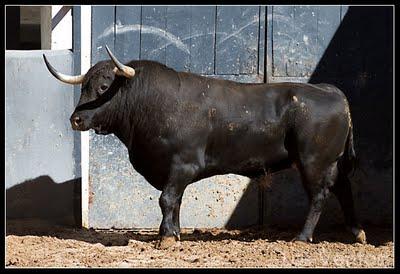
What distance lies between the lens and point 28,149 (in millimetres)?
9156

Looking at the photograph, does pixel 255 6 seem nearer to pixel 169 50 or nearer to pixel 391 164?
pixel 169 50

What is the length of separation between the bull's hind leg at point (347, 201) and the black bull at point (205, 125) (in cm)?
18

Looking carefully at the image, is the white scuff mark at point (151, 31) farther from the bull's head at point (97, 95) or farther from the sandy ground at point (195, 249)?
the sandy ground at point (195, 249)

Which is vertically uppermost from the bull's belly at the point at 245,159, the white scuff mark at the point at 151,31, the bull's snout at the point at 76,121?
the white scuff mark at the point at 151,31

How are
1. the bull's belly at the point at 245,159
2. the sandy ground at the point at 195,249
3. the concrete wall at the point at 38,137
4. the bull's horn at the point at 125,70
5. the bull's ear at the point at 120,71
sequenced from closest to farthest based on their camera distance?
the sandy ground at the point at 195,249, the bull's horn at the point at 125,70, the bull's ear at the point at 120,71, the bull's belly at the point at 245,159, the concrete wall at the point at 38,137

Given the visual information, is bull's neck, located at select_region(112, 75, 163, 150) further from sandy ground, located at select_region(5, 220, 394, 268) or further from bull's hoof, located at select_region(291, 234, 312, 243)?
bull's hoof, located at select_region(291, 234, 312, 243)

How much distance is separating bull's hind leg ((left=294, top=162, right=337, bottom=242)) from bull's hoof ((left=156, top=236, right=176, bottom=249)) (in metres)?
1.08

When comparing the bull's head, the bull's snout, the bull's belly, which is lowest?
the bull's belly

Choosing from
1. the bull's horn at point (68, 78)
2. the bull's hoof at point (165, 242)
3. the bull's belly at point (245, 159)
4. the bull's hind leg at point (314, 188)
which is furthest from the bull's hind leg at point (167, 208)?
the bull's horn at point (68, 78)

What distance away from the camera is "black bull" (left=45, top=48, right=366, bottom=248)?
8.09 metres

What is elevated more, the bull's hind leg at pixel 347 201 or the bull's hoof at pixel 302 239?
the bull's hind leg at pixel 347 201

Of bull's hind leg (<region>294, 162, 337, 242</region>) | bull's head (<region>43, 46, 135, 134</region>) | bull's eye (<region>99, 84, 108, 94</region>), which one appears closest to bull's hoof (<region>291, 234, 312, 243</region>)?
bull's hind leg (<region>294, 162, 337, 242</region>)

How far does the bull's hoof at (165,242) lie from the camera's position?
26.5 ft

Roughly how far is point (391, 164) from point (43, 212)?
10.9 ft
